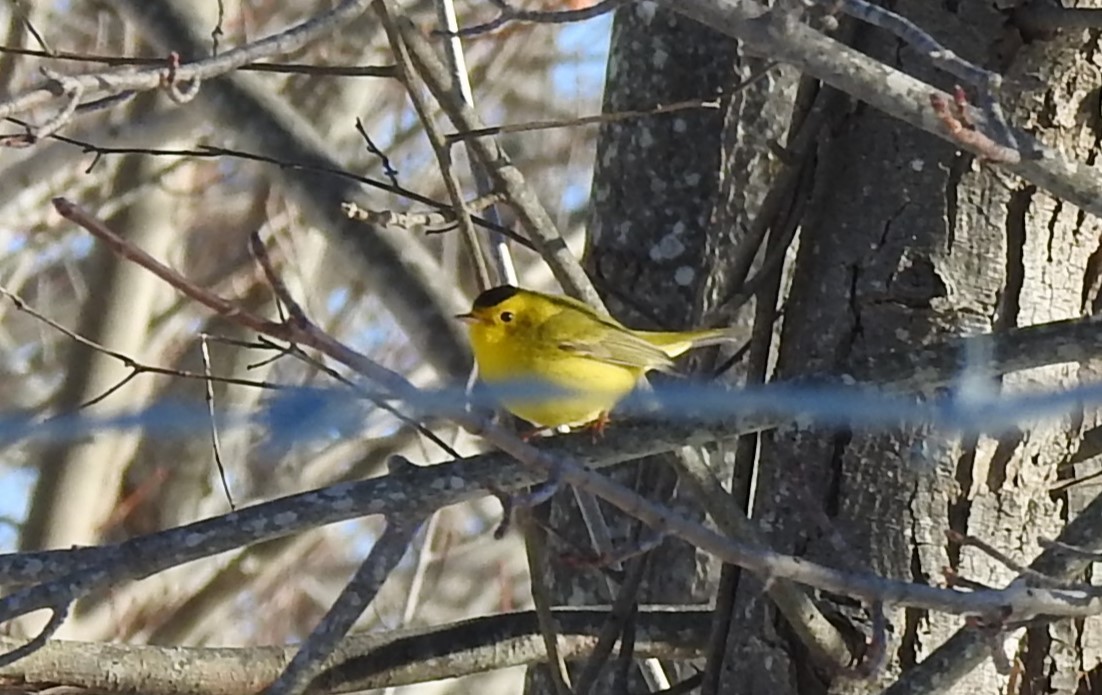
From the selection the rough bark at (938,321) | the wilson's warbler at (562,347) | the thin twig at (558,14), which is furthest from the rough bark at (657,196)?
the thin twig at (558,14)

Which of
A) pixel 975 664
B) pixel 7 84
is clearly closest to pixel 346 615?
pixel 975 664

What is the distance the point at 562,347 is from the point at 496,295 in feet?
0.47

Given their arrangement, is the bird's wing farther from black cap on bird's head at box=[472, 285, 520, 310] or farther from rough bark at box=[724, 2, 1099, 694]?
rough bark at box=[724, 2, 1099, 694]

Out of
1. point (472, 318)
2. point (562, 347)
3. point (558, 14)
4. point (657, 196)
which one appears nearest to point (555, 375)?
point (562, 347)

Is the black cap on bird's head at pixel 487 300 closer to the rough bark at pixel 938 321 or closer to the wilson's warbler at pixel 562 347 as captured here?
the wilson's warbler at pixel 562 347

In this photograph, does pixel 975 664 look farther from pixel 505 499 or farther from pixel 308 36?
pixel 308 36

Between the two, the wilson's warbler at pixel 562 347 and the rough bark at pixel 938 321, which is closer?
the rough bark at pixel 938 321

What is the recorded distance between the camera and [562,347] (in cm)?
238

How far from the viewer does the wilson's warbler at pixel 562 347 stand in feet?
7.35

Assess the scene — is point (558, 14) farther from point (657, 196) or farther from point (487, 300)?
point (657, 196)

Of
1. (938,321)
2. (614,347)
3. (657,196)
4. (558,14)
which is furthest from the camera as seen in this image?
(657,196)

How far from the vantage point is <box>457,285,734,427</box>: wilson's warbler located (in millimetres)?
2240

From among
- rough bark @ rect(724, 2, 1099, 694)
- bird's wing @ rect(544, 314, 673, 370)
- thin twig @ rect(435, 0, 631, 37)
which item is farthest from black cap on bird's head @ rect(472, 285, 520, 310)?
thin twig @ rect(435, 0, 631, 37)

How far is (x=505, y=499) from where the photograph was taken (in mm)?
1236
